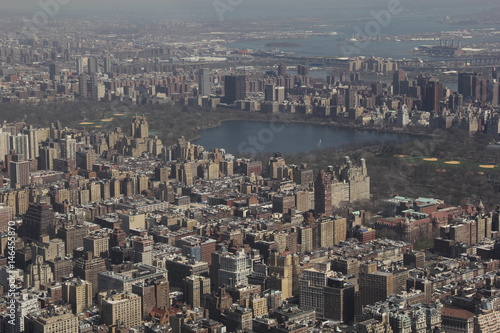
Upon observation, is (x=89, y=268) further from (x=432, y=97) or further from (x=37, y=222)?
(x=432, y=97)

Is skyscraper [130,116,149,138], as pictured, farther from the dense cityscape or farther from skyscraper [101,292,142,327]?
skyscraper [101,292,142,327]

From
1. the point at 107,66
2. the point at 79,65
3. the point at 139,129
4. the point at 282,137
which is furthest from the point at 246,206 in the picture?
the point at 107,66

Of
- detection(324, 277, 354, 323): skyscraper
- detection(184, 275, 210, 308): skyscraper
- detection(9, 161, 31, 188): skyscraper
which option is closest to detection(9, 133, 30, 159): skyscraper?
detection(9, 161, 31, 188): skyscraper

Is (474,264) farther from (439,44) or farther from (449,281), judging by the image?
(439,44)

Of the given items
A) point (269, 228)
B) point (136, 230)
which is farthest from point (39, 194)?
point (269, 228)

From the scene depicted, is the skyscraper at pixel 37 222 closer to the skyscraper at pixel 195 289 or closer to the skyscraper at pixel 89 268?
the skyscraper at pixel 89 268
